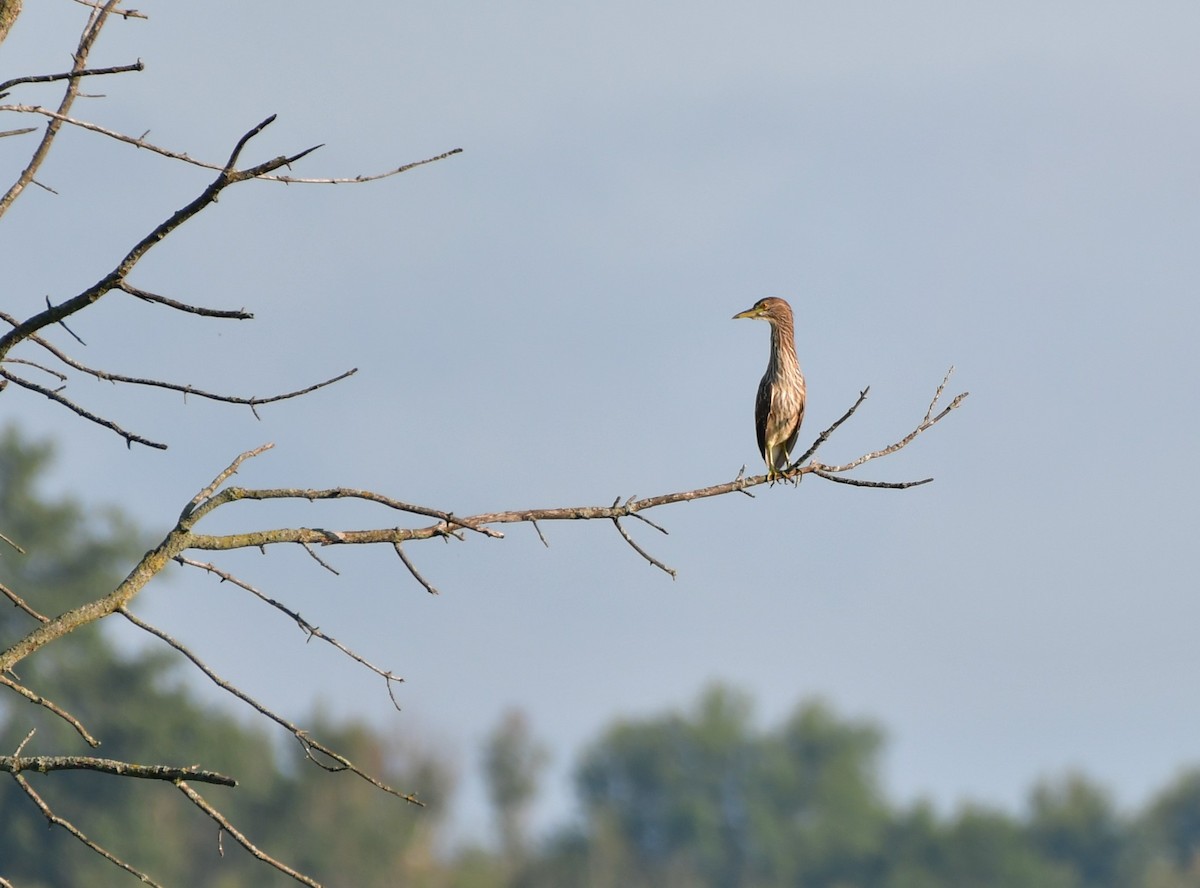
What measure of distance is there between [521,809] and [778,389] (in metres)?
84.8

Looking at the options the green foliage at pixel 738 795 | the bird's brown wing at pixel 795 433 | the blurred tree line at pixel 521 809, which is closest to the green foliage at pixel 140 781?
the blurred tree line at pixel 521 809

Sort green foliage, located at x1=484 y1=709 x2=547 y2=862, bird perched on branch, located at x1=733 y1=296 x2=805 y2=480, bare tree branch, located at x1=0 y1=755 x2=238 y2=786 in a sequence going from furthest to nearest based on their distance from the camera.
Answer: green foliage, located at x1=484 y1=709 x2=547 y2=862, bird perched on branch, located at x1=733 y1=296 x2=805 y2=480, bare tree branch, located at x1=0 y1=755 x2=238 y2=786

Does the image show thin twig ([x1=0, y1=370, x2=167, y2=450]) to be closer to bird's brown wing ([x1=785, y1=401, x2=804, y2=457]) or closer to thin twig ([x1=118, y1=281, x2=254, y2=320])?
thin twig ([x1=118, y1=281, x2=254, y2=320])

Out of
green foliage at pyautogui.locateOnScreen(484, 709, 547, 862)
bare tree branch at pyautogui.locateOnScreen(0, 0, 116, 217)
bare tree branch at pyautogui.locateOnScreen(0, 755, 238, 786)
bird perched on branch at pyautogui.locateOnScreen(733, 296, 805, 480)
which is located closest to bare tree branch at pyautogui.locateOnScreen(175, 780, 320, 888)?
bare tree branch at pyautogui.locateOnScreen(0, 755, 238, 786)

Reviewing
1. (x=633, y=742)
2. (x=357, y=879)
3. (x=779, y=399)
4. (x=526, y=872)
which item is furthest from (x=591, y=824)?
(x=779, y=399)

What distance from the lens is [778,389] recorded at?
1304 centimetres

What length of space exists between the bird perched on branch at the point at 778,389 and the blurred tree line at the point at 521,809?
54.4 meters

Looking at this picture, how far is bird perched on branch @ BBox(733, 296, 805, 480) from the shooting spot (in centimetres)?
1302

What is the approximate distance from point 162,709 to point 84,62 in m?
75.4

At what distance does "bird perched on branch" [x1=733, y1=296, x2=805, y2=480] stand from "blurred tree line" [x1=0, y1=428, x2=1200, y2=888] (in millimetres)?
54370

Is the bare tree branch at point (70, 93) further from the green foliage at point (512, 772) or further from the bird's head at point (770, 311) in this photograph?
the green foliage at point (512, 772)

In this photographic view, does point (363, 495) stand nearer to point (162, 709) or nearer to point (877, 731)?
point (162, 709)

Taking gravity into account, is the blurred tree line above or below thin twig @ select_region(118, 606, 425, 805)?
above

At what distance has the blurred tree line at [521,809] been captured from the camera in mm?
74812
